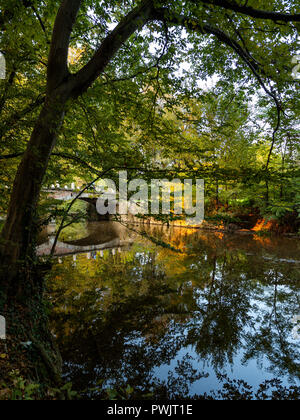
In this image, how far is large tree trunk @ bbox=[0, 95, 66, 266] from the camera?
261cm

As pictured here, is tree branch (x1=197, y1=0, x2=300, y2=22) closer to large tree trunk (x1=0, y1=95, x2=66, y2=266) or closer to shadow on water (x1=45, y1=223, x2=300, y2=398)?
large tree trunk (x1=0, y1=95, x2=66, y2=266)

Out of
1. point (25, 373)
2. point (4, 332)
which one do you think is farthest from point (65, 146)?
point (25, 373)

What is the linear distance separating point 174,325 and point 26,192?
3.71 metres

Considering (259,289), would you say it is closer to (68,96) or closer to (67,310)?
(67,310)

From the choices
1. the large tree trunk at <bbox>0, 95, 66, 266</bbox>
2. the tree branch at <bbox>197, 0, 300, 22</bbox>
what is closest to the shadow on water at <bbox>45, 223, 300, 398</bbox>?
the large tree trunk at <bbox>0, 95, 66, 266</bbox>

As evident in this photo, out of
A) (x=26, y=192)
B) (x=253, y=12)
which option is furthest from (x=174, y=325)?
(x=253, y=12)

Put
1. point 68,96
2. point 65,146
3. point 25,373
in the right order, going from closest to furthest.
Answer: point 25,373
point 68,96
point 65,146

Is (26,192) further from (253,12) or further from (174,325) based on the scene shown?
(174,325)

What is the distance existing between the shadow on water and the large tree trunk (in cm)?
188

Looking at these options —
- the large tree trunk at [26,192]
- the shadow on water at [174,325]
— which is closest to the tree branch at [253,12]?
the large tree trunk at [26,192]

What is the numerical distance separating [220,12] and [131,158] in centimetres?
178

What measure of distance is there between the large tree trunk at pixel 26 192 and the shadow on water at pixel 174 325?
188 cm

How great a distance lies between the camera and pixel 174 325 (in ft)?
14.1
